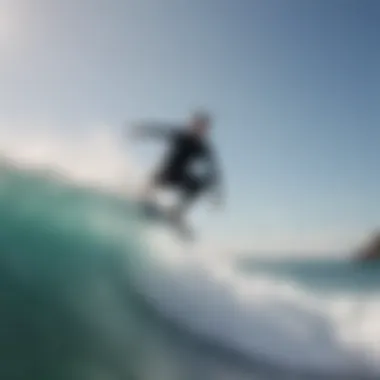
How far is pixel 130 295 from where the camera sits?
3.67 meters

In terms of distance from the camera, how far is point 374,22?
4.07 m

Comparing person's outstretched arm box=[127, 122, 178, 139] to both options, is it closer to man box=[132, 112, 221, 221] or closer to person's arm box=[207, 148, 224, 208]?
man box=[132, 112, 221, 221]

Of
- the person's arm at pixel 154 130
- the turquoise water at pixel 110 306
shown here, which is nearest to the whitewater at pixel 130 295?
the turquoise water at pixel 110 306

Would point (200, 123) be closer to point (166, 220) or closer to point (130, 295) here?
point (166, 220)

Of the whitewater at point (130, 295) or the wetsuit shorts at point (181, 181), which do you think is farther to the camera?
the wetsuit shorts at point (181, 181)

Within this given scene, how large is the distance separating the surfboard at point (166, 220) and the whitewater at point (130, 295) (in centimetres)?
4

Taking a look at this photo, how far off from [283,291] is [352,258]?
396 mm

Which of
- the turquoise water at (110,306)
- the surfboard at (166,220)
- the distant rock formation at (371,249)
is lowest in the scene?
the turquoise water at (110,306)

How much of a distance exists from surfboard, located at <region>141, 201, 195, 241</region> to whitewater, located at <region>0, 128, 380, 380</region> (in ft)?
0.14

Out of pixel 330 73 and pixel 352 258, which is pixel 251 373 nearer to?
pixel 352 258

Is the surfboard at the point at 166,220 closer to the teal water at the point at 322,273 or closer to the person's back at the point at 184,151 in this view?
the person's back at the point at 184,151

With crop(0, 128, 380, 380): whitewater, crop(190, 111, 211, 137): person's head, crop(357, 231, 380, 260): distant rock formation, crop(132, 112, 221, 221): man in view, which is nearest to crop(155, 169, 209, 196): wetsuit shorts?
crop(132, 112, 221, 221): man

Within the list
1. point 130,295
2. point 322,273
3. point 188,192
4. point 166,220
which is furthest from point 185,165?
point 322,273

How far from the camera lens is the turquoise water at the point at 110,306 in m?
3.52
